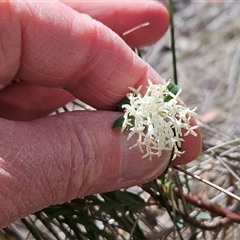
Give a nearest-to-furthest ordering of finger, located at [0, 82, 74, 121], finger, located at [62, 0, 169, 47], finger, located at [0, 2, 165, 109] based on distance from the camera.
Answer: finger, located at [0, 2, 165, 109]
finger, located at [0, 82, 74, 121]
finger, located at [62, 0, 169, 47]

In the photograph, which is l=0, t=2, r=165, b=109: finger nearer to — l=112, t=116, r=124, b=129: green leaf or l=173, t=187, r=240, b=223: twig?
l=112, t=116, r=124, b=129: green leaf

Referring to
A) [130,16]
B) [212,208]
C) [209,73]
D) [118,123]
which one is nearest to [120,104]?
[118,123]

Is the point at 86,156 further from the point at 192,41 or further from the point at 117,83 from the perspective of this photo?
the point at 192,41

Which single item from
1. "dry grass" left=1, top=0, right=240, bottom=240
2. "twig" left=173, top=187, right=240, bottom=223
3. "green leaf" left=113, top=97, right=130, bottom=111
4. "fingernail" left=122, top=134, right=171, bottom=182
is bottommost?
"dry grass" left=1, top=0, right=240, bottom=240

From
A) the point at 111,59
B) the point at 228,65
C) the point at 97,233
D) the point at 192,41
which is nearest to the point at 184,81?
the point at 228,65

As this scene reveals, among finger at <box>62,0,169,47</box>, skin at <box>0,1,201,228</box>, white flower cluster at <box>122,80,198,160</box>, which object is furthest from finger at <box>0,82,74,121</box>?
white flower cluster at <box>122,80,198,160</box>
